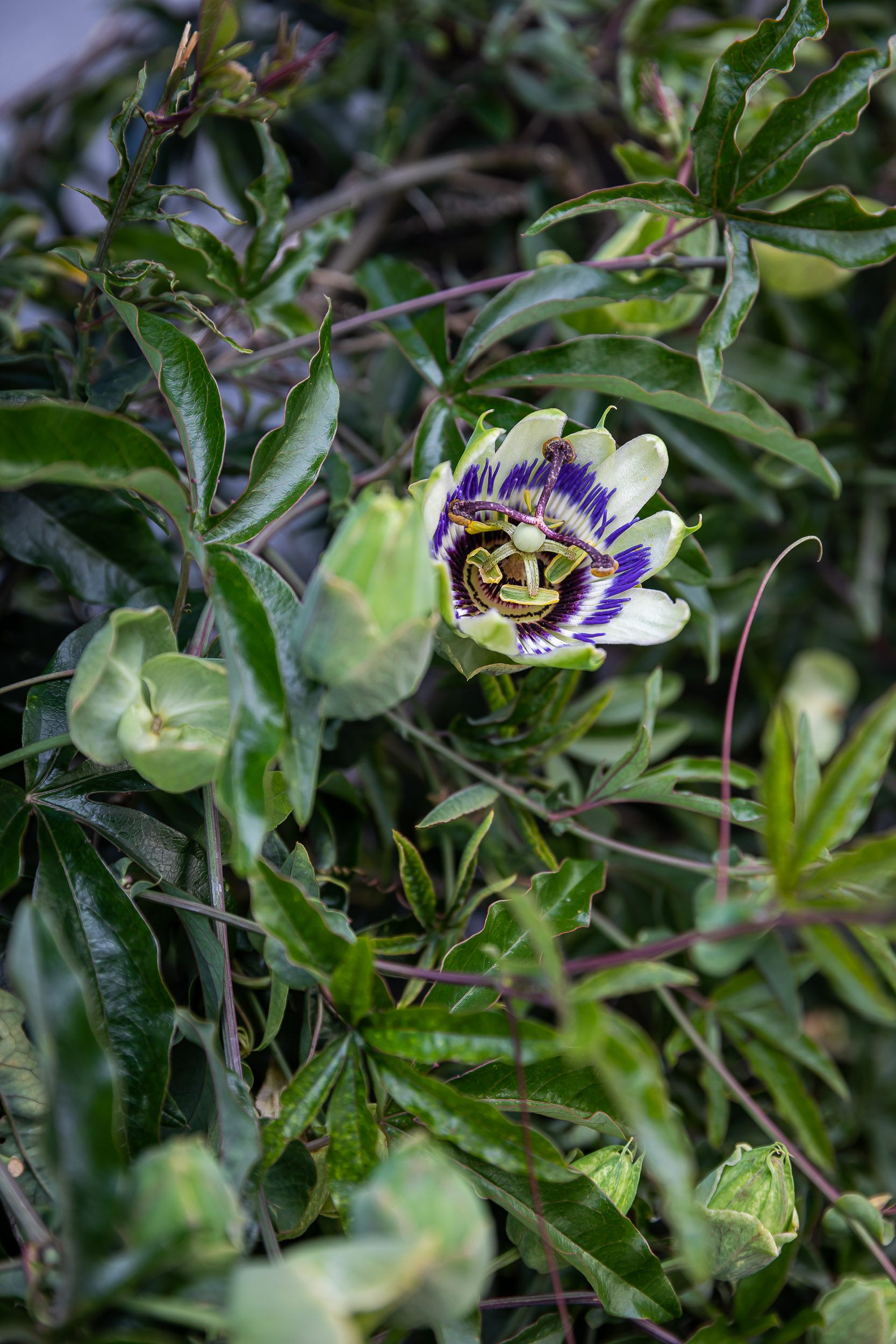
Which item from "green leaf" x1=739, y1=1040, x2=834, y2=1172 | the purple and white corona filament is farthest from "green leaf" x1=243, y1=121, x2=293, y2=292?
"green leaf" x1=739, y1=1040, x2=834, y2=1172

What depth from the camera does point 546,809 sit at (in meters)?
0.88

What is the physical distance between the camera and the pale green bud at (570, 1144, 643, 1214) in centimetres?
69

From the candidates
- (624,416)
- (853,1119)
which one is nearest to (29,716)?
(624,416)

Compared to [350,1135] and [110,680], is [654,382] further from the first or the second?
[350,1135]

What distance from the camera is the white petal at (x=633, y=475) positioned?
2.38ft

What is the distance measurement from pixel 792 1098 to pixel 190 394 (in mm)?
852

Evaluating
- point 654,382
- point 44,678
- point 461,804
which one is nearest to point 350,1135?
point 461,804

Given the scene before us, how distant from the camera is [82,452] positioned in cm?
58

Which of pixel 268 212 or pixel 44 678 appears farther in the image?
pixel 268 212

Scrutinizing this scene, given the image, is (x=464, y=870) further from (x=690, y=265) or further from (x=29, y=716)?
(x=690, y=265)

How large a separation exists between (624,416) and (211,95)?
2.02 feet

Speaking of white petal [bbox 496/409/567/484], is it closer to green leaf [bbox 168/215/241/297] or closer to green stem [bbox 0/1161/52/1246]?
green leaf [bbox 168/215/241/297]

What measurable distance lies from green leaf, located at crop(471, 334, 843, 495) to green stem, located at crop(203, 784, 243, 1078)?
444 millimetres

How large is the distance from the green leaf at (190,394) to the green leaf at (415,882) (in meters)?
0.30
